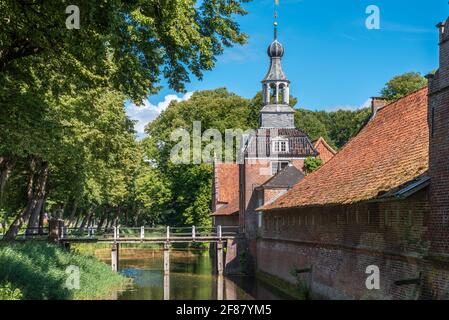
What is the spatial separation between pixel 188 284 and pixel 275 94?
14952mm

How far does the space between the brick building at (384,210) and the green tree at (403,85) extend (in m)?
19.2

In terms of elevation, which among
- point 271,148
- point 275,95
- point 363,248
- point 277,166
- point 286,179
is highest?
point 275,95

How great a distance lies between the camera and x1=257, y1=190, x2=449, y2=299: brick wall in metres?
13.0

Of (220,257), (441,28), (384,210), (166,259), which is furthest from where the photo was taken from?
(220,257)

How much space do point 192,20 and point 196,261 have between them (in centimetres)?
3814

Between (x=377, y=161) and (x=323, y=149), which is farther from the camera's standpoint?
(x=323, y=149)

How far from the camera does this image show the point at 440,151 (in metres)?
12.4

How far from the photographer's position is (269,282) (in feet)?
102

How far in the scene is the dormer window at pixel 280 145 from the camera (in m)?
38.4

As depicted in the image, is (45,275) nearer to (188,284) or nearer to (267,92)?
(188,284)

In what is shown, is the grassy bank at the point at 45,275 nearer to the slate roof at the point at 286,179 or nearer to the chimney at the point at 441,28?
the slate roof at the point at 286,179

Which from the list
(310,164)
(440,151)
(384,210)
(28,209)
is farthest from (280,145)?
(440,151)

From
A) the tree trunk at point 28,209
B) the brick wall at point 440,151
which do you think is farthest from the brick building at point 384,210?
the tree trunk at point 28,209
